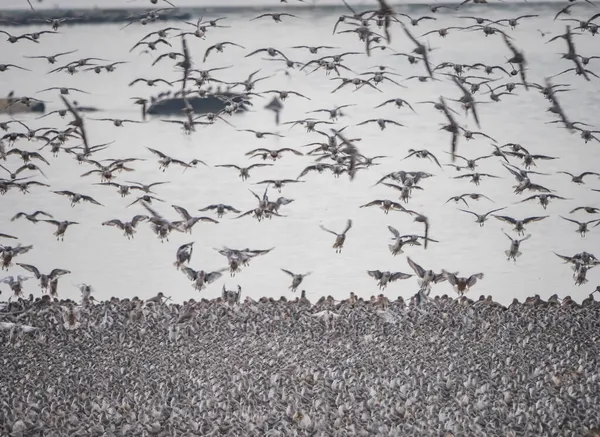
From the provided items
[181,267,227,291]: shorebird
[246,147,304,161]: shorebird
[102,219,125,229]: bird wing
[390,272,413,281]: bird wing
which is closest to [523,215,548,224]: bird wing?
[390,272,413,281]: bird wing

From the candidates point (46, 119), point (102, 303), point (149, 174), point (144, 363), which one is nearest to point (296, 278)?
point (102, 303)

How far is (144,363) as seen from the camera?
9312 mm

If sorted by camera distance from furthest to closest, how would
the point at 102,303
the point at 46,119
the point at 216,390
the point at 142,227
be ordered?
the point at 46,119 → the point at 142,227 → the point at 102,303 → the point at 216,390

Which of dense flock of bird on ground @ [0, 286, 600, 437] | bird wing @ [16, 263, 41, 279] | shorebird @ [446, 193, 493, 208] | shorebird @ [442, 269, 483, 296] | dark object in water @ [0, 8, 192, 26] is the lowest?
shorebird @ [446, 193, 493, 208]

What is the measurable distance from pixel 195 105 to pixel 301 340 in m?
9.06

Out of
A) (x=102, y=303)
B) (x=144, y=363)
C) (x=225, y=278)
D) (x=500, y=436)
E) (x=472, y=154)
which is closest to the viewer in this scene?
(x=500, y=436)

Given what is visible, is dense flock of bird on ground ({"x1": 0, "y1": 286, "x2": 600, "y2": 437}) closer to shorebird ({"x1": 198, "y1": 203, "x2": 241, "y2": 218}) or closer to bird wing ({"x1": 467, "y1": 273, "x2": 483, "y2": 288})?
bird wing ({"x1": 467, "y1": 273, "x2": 483, "y2": 288})

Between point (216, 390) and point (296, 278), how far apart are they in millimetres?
4460

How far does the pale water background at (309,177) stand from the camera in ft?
46.4

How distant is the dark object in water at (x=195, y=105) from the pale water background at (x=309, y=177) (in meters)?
0.32

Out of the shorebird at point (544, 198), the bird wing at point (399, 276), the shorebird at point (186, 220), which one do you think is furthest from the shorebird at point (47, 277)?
the shorebird at point (544, 198)

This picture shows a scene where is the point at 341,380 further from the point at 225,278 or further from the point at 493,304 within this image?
the point at 225,278

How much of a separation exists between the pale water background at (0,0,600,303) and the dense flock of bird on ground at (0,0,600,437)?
0.19m

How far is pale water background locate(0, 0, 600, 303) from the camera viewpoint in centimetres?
1415
